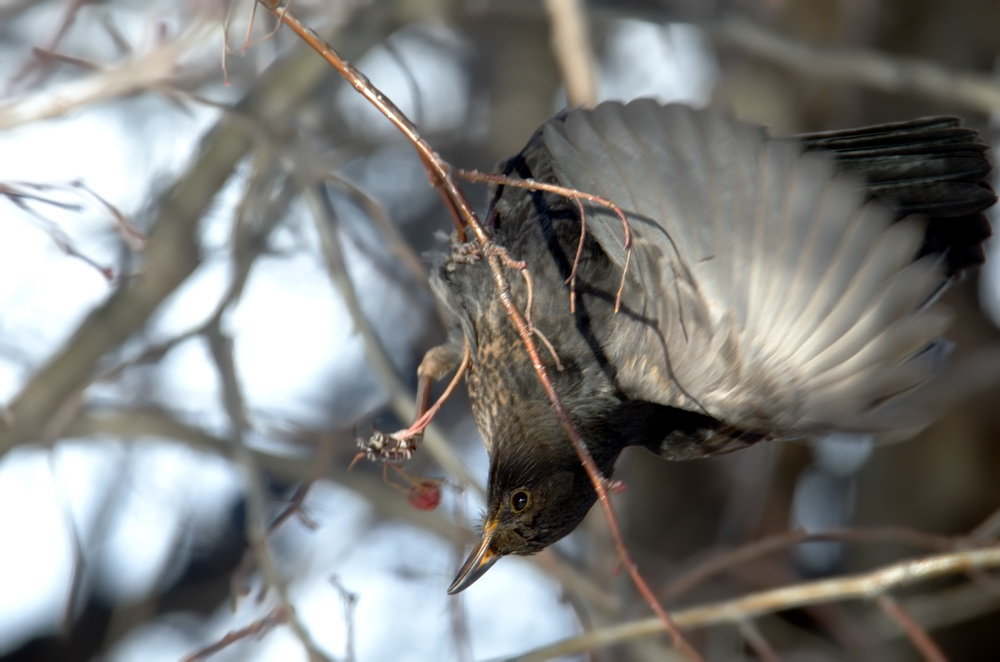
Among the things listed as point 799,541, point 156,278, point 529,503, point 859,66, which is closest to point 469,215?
point 529,503

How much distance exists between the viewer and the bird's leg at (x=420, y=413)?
2875 mm

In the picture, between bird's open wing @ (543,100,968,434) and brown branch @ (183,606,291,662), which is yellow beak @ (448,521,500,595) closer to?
brown branch @ (183,606,291,662)

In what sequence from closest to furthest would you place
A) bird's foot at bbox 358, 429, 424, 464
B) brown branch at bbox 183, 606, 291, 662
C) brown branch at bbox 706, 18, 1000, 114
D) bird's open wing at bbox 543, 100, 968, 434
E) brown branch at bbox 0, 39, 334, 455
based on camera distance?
bird's open wing at bbox 543, 100, 968, 434
brown branch at bbox 183, 606, 291, 662
bird's foot at bbox 358, 429, 424, 464
brown branch at bbox 0, 39, 334, 455
brown branch at bbox 706, 18, 1000, 114

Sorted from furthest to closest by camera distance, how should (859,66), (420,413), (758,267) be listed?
(859,66) → (420,413) → (758,267)

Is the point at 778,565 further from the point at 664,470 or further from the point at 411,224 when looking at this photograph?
the point at 411,224

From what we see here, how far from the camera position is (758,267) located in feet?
8.57

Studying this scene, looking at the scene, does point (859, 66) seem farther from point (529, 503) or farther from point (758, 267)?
point (529, 503)

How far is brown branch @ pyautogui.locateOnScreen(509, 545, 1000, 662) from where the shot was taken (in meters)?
3.12

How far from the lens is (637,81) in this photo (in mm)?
6980

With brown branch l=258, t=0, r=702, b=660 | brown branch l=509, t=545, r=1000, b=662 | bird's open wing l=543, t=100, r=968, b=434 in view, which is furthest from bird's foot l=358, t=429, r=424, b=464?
brown branch l=258, t=0, r=702, b=660

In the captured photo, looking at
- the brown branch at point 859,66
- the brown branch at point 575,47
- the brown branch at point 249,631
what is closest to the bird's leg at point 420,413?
the brown branch at point 249,631

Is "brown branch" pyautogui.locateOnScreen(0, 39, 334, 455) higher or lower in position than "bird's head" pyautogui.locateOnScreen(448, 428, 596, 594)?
higher

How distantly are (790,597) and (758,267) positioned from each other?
3.80 feet

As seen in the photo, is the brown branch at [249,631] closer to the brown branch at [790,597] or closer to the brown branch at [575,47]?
the brown branch at [790,597]
